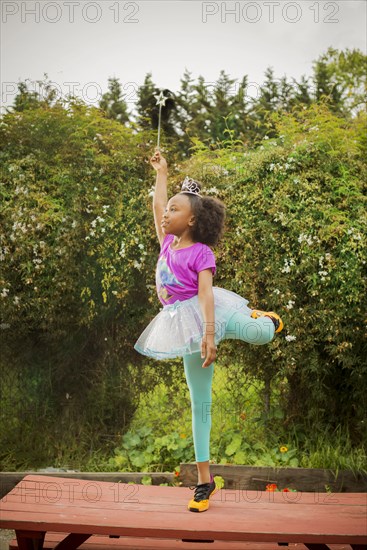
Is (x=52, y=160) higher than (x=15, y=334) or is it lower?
higher

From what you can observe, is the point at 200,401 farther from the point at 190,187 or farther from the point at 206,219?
the point at 190,187

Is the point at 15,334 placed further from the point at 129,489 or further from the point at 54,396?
the point at 129,489

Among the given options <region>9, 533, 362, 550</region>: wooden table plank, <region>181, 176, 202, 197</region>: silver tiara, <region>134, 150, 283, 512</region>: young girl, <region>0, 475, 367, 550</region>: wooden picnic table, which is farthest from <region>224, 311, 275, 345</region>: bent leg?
<region>9, 533, 362, 550</region>: wooden table plank

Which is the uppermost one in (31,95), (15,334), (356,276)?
(31,95)

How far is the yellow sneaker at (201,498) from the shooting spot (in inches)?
141

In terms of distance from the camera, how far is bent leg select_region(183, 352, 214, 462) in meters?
3.62

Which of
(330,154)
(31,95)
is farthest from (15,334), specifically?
(330,154)

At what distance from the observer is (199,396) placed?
143 inches

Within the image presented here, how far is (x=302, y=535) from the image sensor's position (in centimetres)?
320

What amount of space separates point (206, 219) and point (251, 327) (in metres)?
0.59

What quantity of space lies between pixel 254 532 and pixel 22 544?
3.73ft

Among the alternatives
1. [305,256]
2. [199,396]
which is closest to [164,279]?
[199,396]

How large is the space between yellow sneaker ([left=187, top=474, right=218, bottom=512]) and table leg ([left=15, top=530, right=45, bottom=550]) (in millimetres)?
739

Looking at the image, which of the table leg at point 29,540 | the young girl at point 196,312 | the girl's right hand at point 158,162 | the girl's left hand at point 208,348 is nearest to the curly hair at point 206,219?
the young girl at point 196,312
